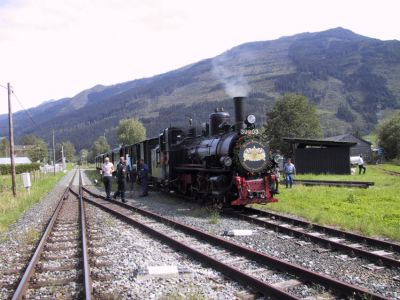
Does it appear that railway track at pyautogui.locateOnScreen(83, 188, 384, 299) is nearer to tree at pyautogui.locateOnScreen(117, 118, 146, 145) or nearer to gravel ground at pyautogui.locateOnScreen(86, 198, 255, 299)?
gravel ground at pyautogui.locateOnScreen(86, 198, 255, 299)

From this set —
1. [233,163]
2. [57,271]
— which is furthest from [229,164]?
[57,271]

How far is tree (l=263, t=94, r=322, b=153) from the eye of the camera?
6662 cm

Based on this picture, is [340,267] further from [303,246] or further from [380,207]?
[380,207]

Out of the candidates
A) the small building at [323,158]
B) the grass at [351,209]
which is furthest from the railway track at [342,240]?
the small building at [323,158]

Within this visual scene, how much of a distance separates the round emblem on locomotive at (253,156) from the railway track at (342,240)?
71.5 inches

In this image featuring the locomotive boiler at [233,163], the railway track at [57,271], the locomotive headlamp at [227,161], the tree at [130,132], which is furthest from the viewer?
the tree at [130,132]

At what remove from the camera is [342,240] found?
913cm

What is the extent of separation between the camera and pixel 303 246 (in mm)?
8664

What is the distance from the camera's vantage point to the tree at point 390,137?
240ft

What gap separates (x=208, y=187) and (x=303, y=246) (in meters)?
7.02

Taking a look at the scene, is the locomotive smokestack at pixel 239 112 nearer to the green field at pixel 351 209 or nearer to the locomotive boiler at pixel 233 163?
the locomotive boiler at pixel 233 163

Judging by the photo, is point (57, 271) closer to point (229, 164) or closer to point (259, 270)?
point (259, 270)

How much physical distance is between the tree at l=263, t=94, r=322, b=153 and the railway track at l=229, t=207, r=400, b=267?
2135 inches

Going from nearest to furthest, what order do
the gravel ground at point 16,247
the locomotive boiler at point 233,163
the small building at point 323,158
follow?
the gravel ground at point 16,247 < the locomotive boiler at point 233,163 < the small building at point 323,158
